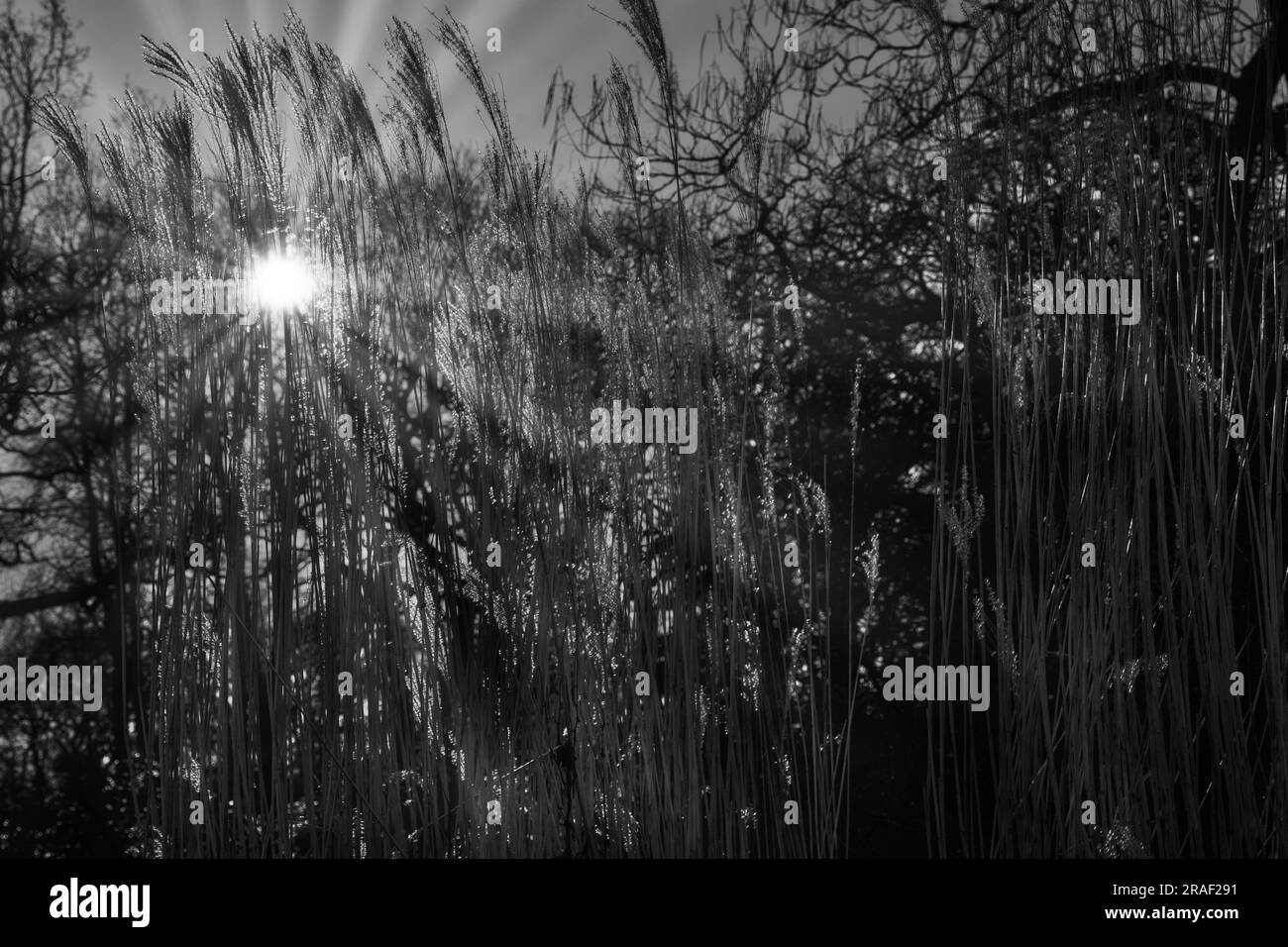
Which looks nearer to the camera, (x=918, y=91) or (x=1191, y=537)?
(x=1191, y=537)

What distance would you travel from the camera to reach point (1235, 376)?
1.32 meters

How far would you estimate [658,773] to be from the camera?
137 cm

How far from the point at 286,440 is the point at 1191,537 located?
1356mm

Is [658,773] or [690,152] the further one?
[690,152]

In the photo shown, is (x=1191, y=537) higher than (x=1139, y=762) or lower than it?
higher

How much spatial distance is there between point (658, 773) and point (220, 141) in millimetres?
1088

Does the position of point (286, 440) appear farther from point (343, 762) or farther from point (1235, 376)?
point (1235, 376)

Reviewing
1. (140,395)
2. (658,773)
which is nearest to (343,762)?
(658,773)
